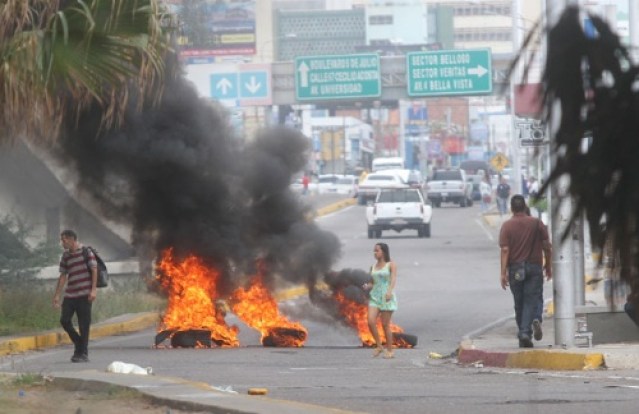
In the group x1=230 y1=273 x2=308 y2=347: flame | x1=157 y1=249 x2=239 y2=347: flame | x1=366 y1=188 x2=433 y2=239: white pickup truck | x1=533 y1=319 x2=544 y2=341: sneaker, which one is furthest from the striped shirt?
x1=366 y1=188 x2=433 y2=239: white pickup truck

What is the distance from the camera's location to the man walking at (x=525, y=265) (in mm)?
15414

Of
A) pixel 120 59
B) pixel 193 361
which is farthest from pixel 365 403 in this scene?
pixel 193 361

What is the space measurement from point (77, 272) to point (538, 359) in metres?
4.99

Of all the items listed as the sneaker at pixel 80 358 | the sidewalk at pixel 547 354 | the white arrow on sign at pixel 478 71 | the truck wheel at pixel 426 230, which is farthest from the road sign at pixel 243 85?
the sneaker at pixel 80 358

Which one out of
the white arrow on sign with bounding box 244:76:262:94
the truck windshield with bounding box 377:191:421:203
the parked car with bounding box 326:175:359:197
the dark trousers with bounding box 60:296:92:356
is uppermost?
the white arrow on sign with bounding box 244:76:262:94

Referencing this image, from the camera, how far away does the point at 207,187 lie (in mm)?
18469

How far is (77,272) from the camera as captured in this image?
50.7 ft

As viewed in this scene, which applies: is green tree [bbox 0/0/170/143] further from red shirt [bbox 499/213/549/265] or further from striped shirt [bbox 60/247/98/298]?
red shirt [bbox 499/213/549/265]

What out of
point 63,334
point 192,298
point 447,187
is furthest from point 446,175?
point 192,298

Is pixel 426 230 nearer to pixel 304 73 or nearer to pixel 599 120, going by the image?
pixel 304 73

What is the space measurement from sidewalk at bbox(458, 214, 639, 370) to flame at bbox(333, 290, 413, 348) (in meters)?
0.94

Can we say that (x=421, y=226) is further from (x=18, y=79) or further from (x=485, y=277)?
(x=18, y=79)

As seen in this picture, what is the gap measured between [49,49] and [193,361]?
182 inches

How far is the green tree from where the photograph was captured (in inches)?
467
